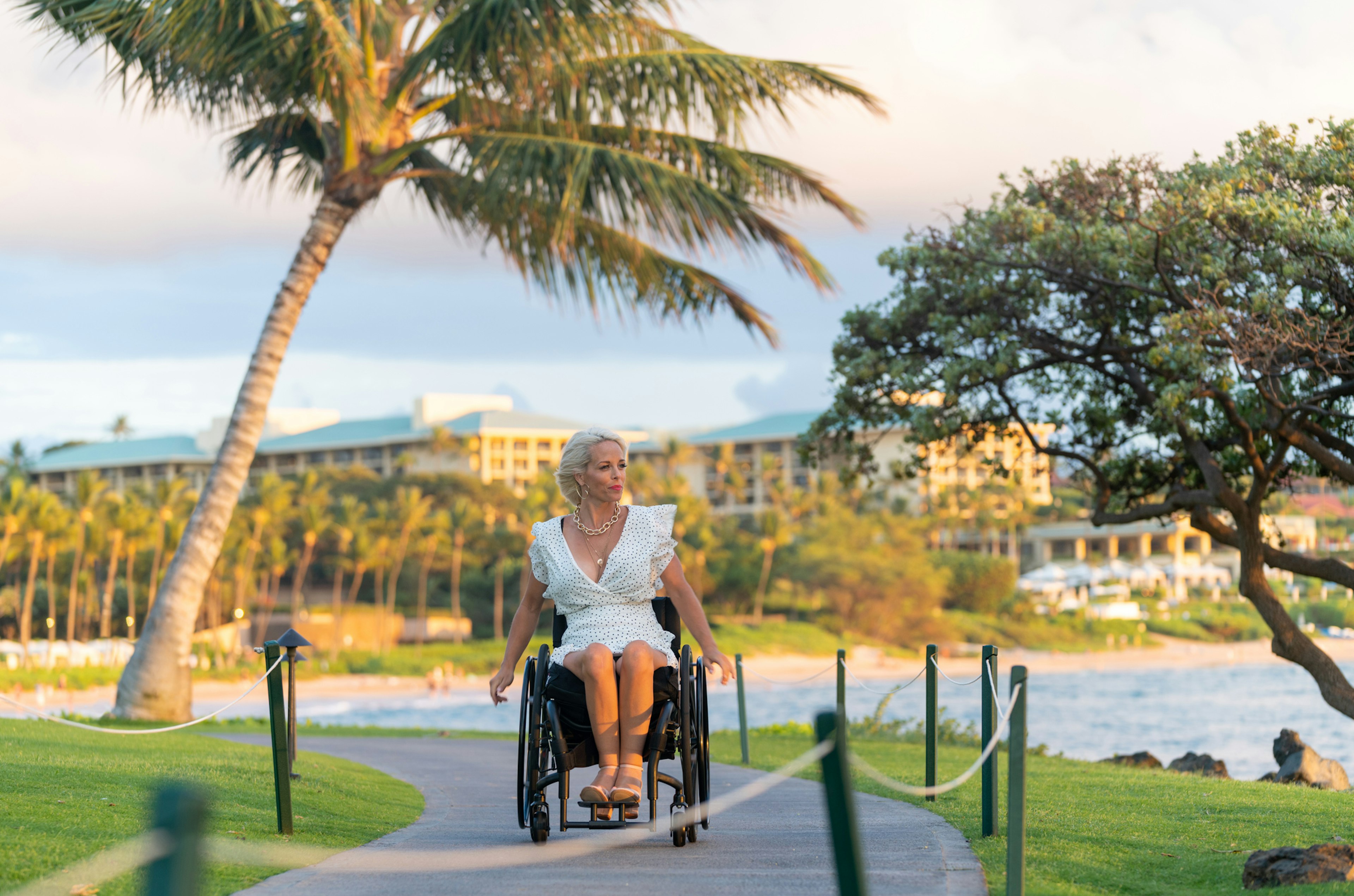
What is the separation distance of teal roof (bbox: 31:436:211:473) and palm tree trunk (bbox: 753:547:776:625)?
49.2m

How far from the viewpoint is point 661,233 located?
39.7ft

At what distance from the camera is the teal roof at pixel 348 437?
327 ft

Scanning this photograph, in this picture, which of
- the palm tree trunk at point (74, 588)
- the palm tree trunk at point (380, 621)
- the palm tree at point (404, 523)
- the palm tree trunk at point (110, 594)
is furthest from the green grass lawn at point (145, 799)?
the palm tree at point (404, 523)

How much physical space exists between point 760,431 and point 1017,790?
97731 millimetres

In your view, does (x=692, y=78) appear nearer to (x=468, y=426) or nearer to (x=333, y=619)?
(x=333, y=619)

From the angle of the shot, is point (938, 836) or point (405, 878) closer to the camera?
point (405, 878)

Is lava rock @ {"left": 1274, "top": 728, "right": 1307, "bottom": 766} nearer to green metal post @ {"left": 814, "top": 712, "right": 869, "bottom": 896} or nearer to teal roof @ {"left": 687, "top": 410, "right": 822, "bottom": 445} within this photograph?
green metal post @ {"left": 814, "top": 712, "right": 869, "bottom": 896}

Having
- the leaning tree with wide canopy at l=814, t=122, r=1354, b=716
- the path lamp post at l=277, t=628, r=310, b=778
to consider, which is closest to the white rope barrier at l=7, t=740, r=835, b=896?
the path lamp post at l=277, t=628, r=310, b=778

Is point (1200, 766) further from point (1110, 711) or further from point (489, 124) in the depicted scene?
point (1110, 711)

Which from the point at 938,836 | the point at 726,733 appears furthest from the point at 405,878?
the point at 726,733

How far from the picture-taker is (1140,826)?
5.96m

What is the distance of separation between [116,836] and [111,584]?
56635 mm

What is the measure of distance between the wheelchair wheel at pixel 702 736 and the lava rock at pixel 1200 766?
8.00 metres

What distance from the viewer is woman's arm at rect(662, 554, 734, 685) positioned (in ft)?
17.2
